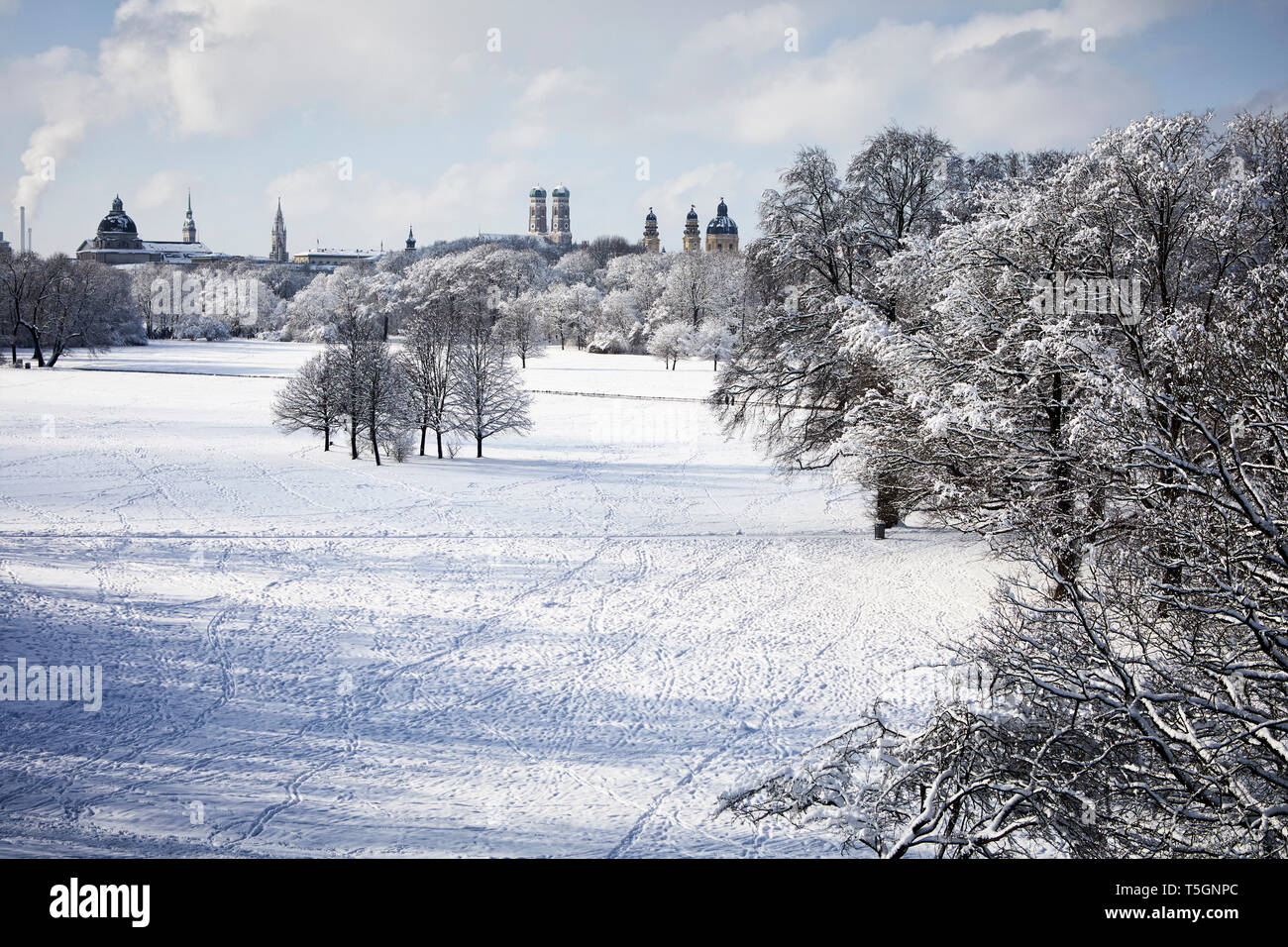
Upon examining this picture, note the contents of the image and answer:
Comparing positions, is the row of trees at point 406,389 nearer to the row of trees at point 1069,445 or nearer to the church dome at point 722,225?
the row of trees at point 1069,445

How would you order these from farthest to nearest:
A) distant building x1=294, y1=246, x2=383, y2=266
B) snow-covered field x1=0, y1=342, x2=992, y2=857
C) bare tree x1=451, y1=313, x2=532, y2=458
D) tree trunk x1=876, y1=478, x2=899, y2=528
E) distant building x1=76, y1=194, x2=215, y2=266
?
distant building x1=294, y1=246, x2=383, y2=266, distant building x1=76, y1=194, x2=215, y2=266, bare tree x1=451, y1=313, x2=532, y2=458, tree trunk x1=876, y1=478, x2=899, y2=528, snow-covered field x1=0, y1=342, x2=992, y2=857

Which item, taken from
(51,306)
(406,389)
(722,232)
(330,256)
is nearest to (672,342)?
(51,306)

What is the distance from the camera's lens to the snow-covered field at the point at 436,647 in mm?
8523

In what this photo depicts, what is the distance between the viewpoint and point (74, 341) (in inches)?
2373

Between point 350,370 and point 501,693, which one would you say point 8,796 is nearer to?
point 501,693

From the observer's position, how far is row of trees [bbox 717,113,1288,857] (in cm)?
541

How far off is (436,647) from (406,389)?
2007cm

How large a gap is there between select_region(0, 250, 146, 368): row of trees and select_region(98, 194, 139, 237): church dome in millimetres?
78330

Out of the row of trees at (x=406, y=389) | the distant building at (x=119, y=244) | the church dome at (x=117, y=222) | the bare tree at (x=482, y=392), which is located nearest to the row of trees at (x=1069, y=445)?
the bare tree at (x=482, y=392)

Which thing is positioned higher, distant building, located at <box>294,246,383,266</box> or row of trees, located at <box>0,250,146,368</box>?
distant building, located at <box>294,246,383,266</box>

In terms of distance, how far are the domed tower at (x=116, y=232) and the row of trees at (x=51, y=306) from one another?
75.7m

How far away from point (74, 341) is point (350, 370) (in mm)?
42375

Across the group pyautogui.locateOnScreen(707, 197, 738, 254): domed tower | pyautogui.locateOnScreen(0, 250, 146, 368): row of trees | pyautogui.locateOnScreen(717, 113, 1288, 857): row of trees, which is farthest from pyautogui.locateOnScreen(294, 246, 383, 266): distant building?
pyautogui.locateOnScreen(717, 113, 1288, 857): row of trees

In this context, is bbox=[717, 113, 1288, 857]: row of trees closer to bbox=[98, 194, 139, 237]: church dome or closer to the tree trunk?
the tree trunk
